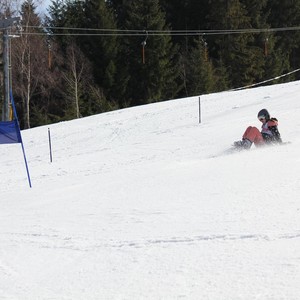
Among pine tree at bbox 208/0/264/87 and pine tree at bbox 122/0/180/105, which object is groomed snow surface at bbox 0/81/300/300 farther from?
pine tree at bbox 208/0/264/87

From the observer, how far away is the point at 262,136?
39.0ft

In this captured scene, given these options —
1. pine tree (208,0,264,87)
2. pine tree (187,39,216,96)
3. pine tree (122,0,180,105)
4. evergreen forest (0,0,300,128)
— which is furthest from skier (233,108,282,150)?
pine tree (208,0,264,87)

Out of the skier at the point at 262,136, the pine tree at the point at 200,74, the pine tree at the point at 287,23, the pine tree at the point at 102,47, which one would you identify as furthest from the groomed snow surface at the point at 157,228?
the pine tree at the point at 287,23

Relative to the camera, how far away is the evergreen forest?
3831 cm

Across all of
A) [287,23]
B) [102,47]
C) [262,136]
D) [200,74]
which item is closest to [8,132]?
[262,136]

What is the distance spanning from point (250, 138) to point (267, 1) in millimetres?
47653

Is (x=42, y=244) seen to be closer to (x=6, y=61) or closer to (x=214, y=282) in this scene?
(x=214, y=282)

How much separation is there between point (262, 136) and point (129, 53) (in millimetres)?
33870

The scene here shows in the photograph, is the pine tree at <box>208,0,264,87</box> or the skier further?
the pine tree at <box>208,0,264,87</box>

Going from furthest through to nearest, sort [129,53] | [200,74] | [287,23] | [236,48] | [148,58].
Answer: [287,23] → [236,48] → [129,53] → [148,58] → [200,74]

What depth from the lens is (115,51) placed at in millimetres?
43469

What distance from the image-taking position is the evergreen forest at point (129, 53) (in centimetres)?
3831

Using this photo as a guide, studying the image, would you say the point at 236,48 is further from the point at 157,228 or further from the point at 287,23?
the point at 157,228

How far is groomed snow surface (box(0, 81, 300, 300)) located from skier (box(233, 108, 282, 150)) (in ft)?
1.39
